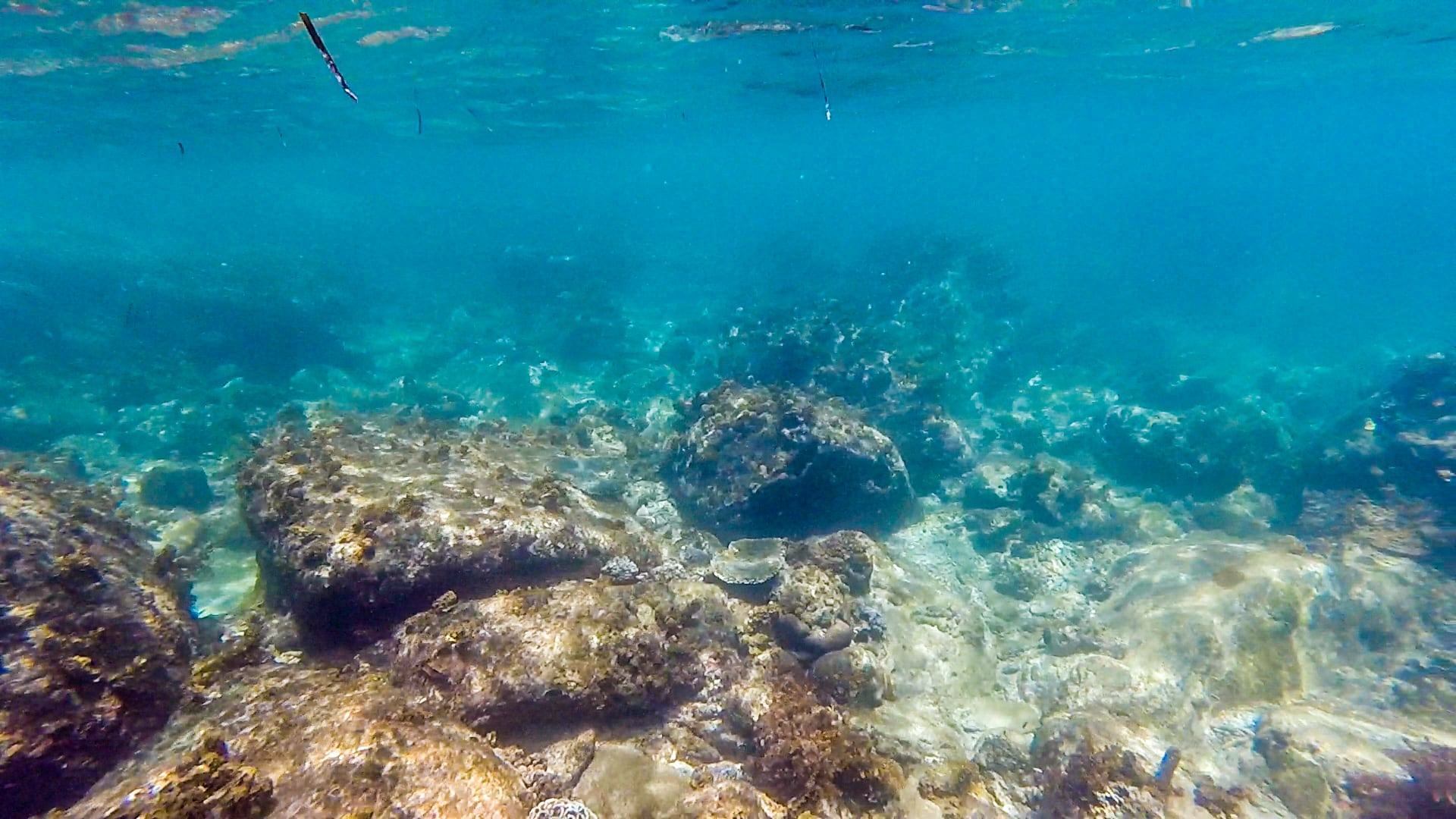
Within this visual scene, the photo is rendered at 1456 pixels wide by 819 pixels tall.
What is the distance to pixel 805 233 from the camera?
4634 cm

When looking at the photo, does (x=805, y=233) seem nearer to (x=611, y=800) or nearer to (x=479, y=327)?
(x=479, y=327)

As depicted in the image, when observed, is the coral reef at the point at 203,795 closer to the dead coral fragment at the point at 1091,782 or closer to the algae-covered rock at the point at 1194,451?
the dead coral fragment at the point at 1091,782

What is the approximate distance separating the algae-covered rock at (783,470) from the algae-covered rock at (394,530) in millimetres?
2849

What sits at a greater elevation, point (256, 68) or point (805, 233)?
point (256, 68)

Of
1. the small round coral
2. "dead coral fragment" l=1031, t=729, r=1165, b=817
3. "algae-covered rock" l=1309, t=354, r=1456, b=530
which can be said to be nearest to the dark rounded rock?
the small round coral

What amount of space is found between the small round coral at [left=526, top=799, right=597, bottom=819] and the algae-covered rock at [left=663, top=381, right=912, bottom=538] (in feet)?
24.7

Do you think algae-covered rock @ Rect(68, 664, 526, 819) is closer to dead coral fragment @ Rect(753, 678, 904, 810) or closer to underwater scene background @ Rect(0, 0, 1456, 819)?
underwater scene background @ Rect(0, 0, 1456, 819)

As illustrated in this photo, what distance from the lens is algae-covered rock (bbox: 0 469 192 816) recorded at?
4.53m

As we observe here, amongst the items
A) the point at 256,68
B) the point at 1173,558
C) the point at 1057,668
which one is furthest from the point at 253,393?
the point at 1173,558

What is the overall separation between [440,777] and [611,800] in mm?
1506

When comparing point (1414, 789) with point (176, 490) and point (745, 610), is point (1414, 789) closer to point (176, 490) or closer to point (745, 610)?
point (745, 610)

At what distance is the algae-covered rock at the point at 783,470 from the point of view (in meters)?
11.9

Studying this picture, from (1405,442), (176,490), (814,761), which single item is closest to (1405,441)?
(1405,442)

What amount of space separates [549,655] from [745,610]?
10.8 ft
